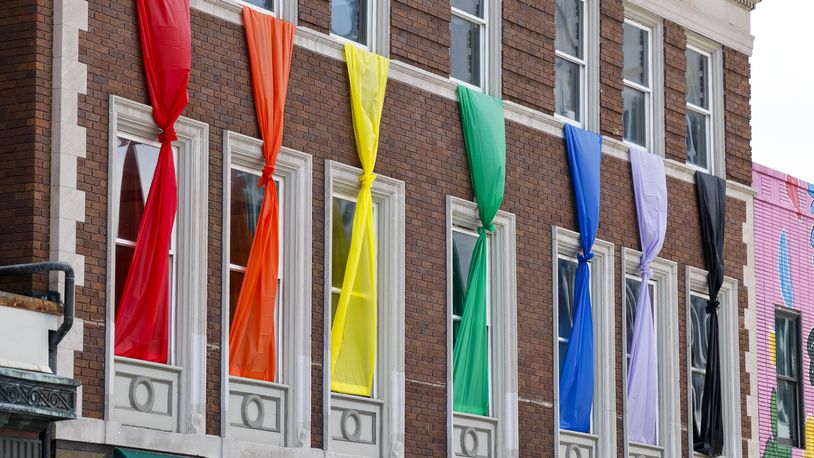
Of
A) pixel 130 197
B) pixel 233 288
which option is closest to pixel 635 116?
pixel 233 288

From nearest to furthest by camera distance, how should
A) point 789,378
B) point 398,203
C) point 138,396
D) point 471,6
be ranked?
point 138,396, point 398,203, point 471,6, point 789,378

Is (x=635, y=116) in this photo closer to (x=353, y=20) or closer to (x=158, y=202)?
(x=353, y=20)

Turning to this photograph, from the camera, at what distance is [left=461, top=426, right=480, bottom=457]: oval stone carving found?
23.2m

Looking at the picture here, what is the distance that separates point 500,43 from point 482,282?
3.10m

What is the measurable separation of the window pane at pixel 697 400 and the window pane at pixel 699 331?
0.53 ft

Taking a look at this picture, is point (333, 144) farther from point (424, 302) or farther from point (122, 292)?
point (122, 292)

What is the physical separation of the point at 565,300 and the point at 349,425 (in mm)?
4674

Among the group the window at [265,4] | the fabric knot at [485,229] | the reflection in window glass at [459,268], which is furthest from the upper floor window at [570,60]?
the window at [265,4]

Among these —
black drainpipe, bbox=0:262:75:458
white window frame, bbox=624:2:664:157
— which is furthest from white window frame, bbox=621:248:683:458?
black drainpipe, bbox=0:262:75:458

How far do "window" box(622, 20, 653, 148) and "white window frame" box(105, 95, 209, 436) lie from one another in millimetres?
8826

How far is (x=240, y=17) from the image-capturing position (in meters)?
20.9

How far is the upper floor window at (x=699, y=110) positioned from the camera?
28469 mm

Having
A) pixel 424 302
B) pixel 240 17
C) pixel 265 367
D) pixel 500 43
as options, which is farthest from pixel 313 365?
pixel 500 43

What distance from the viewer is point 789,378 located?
29.6 m
